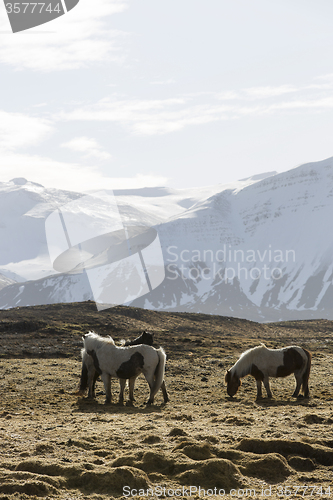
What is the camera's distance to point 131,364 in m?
16.1

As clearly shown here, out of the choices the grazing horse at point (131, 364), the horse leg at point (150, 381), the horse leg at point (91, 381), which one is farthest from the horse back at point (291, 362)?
the horse leg at point (91, 381)

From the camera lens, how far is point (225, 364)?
90.4 ft

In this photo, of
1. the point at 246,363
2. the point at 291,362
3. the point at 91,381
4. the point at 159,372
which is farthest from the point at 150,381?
the point at 291,362

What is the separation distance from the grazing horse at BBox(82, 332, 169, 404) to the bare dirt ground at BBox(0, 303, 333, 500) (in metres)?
0.88

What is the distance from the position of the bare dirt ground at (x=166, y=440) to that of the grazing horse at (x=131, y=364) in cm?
88

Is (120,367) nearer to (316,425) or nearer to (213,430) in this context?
(213,430)

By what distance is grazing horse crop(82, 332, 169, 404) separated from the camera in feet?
53.1

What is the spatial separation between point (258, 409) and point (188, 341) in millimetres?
24847

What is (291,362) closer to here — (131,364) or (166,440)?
(131,364)

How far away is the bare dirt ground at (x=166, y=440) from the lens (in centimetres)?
819

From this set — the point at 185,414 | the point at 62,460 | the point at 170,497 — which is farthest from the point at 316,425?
the point at 62,460

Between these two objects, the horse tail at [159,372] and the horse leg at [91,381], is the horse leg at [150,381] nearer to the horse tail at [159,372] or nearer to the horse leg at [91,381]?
the horse tail at [159,372]

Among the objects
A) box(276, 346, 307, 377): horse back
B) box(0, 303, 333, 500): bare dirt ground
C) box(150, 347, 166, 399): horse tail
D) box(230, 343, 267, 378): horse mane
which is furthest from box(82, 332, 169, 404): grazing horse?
box(276, 346, 307, 377): horse back

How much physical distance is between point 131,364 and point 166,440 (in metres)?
5.32
